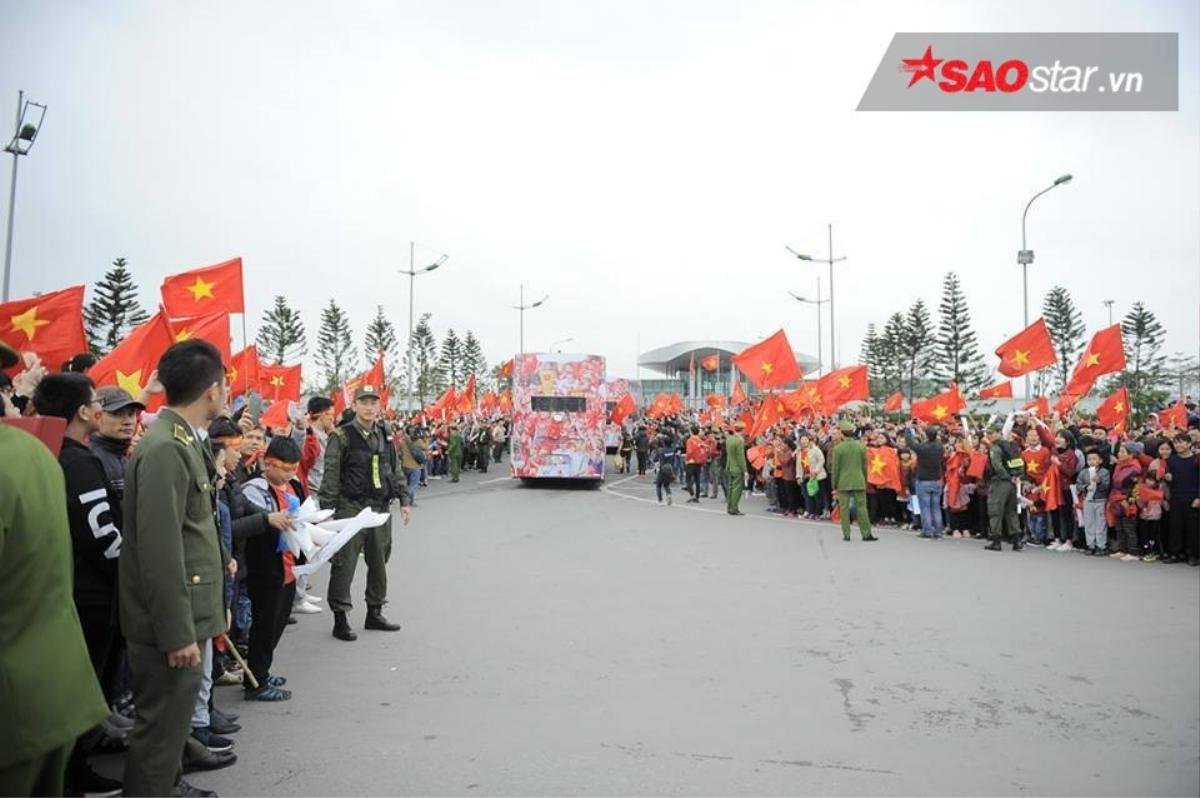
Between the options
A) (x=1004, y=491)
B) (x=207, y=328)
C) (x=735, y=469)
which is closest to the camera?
(x=207, y=328)

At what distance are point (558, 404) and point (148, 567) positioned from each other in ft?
64.4

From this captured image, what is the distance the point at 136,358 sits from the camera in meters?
7.64

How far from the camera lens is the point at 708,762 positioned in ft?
12.8

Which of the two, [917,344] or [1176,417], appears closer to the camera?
[1176,417]

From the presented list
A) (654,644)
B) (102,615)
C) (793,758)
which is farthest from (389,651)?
(793,758)

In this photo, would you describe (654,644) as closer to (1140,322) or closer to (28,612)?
(28,612)

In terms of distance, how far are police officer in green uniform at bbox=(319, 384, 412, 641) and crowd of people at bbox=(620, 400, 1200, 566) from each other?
7.97 meters

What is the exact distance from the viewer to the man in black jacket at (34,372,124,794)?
3.45 metres

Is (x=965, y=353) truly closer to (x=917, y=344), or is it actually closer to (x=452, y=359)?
(x=917, y=344)

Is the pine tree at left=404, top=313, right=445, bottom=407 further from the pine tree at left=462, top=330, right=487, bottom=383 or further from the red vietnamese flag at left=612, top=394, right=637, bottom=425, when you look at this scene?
the red vietnamese flag at left=612, top=394, right=637, bottom=425

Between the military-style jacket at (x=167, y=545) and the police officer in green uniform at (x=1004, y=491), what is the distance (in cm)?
1115

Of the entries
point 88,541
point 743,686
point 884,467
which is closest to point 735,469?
point 884,467

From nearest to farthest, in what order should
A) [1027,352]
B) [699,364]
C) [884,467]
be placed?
[884,467], [1027,352], [699,364]

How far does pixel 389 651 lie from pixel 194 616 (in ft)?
9.58
